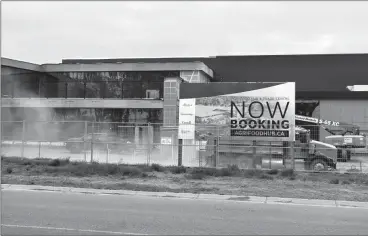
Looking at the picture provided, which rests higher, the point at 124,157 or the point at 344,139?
the point at 344,139

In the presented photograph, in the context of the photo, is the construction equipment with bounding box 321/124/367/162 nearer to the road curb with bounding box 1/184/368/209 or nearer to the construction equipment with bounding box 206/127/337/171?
the construction equipment with bounding box 206/127/337/171

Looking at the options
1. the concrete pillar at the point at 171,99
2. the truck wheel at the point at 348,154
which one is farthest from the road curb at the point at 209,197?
the concrete pillar at the point at 171,99

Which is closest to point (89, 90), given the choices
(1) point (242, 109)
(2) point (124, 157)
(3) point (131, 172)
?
(2) point (124, 157)

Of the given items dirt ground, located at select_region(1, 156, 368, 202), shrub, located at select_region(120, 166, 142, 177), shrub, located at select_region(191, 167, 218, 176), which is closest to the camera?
dirt ground, located at select_region(1, 156, 368, 202)

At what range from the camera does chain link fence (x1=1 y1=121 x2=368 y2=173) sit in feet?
50.6

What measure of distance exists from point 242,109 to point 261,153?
1.86 meters

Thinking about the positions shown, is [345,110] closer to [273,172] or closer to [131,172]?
[273,172]

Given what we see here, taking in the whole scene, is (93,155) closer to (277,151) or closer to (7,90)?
(277,151)

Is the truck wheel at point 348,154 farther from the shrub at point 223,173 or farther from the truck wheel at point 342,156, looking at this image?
the shrub at point 223,173

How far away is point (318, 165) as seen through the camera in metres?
15.2

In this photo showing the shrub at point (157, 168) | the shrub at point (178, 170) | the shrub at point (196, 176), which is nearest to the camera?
the shrub at point (196, 176)

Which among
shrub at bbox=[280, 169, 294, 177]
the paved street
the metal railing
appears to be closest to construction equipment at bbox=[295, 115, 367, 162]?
shrub at bbox=[280, 169, 294, 177]

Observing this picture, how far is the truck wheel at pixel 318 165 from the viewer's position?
1521 centimetres

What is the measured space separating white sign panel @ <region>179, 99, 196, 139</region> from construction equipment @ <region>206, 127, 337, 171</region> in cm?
94
